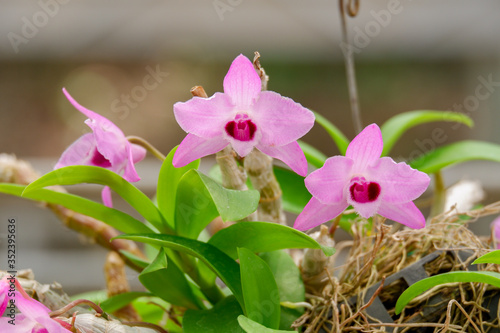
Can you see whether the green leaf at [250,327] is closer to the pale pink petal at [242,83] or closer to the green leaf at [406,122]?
the pale pink petal at [242,83]

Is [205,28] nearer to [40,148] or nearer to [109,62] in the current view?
[109,62]

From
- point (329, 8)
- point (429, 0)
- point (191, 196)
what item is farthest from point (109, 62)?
point (191, 196)

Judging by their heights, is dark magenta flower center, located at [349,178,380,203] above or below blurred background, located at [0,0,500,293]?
below

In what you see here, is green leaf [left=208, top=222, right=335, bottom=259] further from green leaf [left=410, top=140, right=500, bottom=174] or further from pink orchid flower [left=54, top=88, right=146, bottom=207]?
green leaf [left=410, top=140, right=500, bottom=174]

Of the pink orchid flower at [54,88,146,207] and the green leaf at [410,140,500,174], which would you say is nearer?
the pink orchid flower at [54,88,146,207]

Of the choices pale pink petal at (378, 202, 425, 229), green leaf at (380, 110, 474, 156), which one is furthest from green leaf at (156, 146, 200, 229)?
green leaf at (380, 110, 474, 156)

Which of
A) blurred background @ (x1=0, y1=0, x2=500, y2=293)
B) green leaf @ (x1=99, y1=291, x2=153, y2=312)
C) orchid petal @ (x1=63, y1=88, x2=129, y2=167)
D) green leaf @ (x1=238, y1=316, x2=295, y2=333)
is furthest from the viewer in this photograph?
blurred background @ (x1=0, y1=0, x2=500, y2=293)

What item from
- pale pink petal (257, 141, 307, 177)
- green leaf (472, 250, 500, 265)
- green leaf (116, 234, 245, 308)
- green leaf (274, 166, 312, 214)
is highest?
pale pink petal (257, 141, 307, 177)
